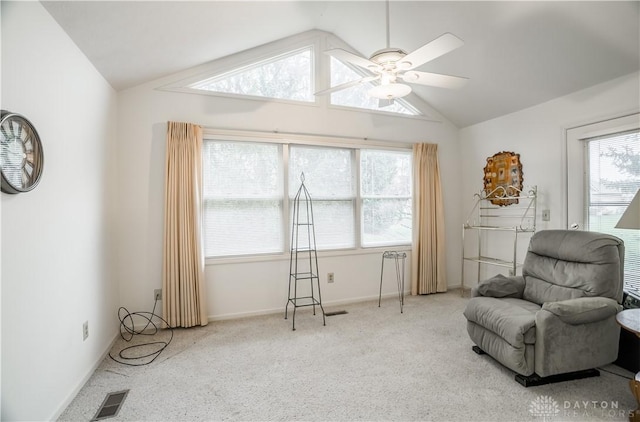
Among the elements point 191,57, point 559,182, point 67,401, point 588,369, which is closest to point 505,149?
point 559,182

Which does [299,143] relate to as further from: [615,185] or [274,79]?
[615,185]

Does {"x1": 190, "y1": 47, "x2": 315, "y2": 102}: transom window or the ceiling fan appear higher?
{"x1": 190, "y1": 47, "x2": 315, "y2": 102}: transom window

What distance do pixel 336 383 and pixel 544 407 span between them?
1.35 meters

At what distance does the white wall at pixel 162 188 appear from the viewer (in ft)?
10.7

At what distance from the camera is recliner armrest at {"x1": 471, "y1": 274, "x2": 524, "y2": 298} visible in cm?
277

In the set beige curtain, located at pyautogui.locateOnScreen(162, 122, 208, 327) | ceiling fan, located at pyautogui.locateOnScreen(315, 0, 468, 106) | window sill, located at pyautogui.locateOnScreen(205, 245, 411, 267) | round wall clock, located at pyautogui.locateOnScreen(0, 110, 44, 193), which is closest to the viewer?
round wall clock, located at pyautogui.locateOnScreen(0, 110, 44, 193)

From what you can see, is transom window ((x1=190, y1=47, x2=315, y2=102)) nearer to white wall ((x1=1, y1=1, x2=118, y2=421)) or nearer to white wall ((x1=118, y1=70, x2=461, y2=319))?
white wall ((x1=118, y1=70, x2=461, y2=319))

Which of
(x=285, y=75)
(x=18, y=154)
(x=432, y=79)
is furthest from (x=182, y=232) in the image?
(x=432, y=79)

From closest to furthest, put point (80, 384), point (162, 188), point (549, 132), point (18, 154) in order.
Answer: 1. point (18, 154)
2. point (80, 384)
3. point (162, 188)
4. point (549, 132)

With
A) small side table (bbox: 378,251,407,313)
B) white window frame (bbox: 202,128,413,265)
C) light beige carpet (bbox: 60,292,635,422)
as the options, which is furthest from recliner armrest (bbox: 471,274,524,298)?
white window frame (bbox: 202,128,413,265)

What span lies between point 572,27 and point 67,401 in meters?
4.77

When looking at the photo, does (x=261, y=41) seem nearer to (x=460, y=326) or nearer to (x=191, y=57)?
(x=191, y=57)

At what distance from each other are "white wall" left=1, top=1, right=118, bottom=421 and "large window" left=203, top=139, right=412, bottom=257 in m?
1.15

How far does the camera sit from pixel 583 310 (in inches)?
83.7
